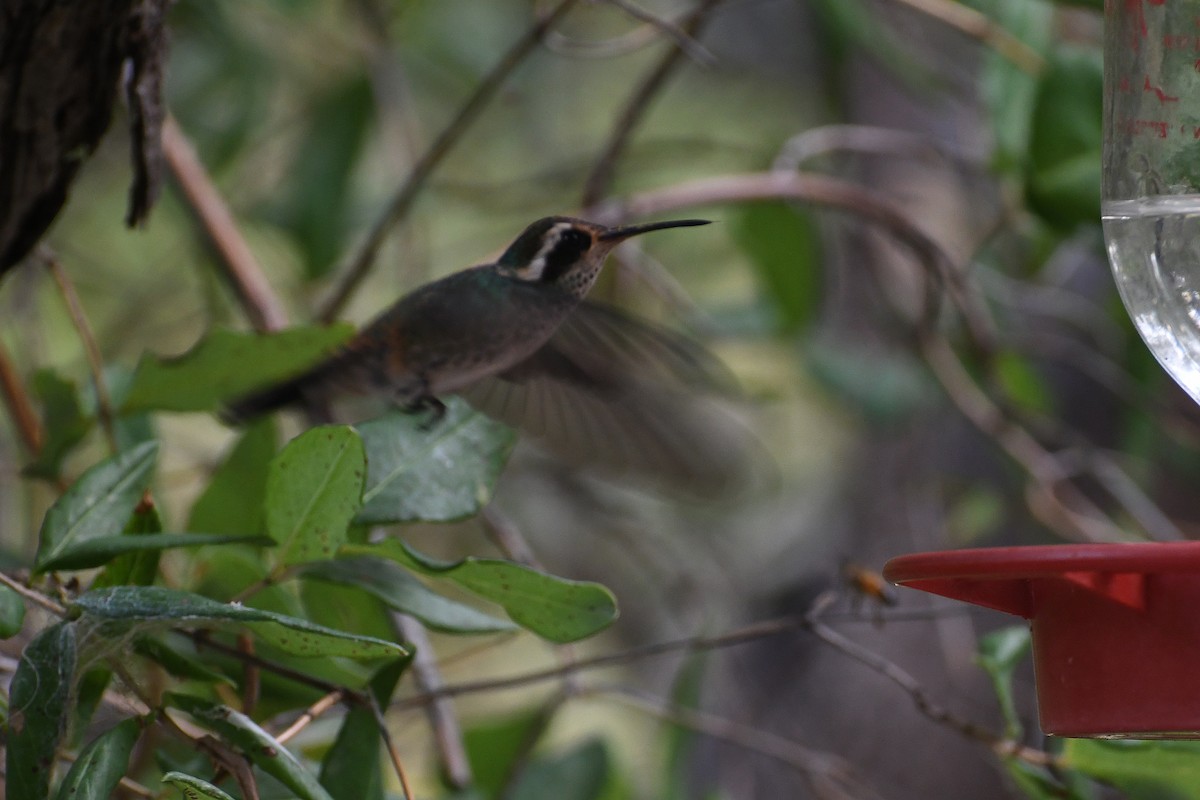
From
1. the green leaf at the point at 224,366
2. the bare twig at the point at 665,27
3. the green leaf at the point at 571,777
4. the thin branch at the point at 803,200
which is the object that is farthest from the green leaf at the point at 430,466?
the thin branch at the point at 803,200

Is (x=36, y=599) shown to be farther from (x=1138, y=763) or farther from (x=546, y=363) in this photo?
(x=1138, y=763)

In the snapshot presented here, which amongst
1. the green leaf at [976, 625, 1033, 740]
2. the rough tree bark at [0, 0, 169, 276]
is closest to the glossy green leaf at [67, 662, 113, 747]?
the rough tree bark at [0, 0, 169, 276]

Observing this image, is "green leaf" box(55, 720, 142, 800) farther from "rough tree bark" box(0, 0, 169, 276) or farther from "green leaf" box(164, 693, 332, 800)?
"rough tree bark" box(0, 0, 169, 276)

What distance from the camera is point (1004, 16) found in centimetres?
199

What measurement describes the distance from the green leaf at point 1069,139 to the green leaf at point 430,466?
1.01 metres

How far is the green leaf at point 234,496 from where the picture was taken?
1.26m

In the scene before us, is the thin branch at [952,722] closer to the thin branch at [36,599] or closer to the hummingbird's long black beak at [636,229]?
the hummingbird's long black beak at [636,229]

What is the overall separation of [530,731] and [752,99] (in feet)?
9.98

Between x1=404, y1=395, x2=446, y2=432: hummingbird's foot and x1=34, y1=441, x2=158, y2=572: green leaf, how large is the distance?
0.21m

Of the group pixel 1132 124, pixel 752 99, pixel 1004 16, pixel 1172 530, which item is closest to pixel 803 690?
pixel 1172 530

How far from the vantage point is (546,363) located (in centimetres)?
128

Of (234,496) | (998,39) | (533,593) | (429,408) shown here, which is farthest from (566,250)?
(998,39)

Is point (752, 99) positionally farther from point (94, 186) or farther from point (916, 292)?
point (94, 186)

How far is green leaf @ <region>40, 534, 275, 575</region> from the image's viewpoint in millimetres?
877
